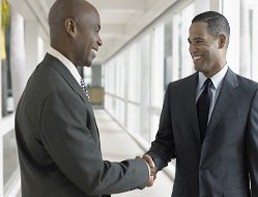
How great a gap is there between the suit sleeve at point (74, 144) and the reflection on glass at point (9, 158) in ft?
13.3

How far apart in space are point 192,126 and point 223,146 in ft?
0.61

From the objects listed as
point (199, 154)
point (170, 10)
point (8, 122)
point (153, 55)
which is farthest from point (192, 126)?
point (153, 55)

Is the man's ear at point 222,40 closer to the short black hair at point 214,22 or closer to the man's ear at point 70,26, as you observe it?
the short black hair at point 214,22

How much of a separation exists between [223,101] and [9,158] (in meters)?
5.29

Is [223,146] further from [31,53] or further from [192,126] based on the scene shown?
[31,53]

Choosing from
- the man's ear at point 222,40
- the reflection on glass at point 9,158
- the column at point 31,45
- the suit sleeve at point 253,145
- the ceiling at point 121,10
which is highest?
the ceiling at point 121,10

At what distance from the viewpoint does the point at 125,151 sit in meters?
8.05

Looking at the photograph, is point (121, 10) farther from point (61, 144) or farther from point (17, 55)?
point (61, 144)

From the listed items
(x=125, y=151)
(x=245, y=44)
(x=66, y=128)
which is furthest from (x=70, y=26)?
(x=125, y=151)

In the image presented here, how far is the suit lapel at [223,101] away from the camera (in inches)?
69.5

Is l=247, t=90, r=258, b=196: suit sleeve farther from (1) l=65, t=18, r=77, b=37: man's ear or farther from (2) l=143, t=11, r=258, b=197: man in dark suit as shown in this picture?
(1) l=65, t=18, r=77, b=37: man's ear

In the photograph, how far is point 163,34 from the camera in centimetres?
832

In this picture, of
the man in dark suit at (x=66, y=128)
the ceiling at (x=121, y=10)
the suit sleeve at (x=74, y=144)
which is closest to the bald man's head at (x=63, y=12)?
the man in dark suit at (x=66, y=128)

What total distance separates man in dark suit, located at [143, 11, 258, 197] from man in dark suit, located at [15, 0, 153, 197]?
14.3 inches
